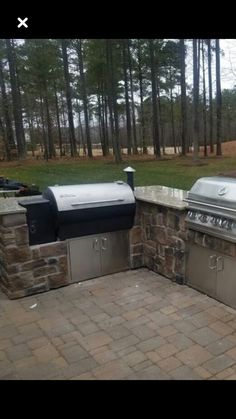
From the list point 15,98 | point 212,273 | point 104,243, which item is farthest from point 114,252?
point 15,98

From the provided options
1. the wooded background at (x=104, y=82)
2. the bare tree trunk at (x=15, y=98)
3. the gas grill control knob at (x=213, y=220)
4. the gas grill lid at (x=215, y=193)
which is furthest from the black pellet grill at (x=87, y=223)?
the bare tree trunk at (x=15, y=98)

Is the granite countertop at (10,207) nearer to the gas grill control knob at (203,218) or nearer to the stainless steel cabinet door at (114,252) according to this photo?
the stainless steel cabinet door at (114,252)

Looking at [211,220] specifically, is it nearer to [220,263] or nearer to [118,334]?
[220,263]

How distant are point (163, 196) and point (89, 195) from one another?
96 centimetres

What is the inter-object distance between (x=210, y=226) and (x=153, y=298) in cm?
94

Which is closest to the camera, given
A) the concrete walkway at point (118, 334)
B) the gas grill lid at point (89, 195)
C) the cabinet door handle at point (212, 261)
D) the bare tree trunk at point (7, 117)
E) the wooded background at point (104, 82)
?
the concrete walkway at point (118, 334)

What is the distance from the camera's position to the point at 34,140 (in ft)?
84.0

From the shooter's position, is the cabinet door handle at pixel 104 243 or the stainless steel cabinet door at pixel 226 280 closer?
the stainless steel cabinet door at pixel 226 280

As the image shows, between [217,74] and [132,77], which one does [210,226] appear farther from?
[132,77]

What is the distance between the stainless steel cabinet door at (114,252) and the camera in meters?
4.23

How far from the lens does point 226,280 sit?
345 centimetres

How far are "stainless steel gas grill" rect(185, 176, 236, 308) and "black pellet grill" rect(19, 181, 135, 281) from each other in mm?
841

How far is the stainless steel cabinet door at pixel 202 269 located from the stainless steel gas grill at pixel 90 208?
886 mm
